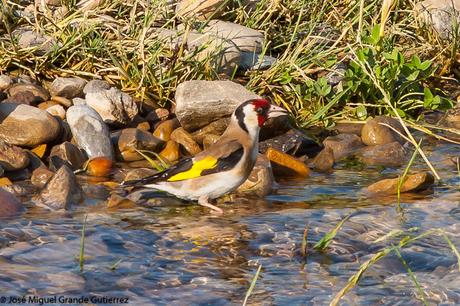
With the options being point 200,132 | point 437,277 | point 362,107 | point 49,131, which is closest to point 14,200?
point 49,131

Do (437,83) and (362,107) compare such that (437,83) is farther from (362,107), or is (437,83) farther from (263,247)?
(263,247)

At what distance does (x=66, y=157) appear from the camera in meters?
7.96

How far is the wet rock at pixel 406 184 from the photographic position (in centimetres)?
748

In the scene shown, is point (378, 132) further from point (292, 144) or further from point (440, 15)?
point (440, 15)

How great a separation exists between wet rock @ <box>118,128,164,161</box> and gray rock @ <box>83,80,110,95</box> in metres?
0.57

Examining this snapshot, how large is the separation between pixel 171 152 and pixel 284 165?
3.01ft

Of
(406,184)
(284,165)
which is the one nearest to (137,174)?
(284,165)

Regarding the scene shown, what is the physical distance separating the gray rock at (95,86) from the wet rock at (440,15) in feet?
10.8

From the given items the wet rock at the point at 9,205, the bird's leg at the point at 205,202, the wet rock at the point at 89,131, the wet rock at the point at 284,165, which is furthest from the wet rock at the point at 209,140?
the wet rock at the point at 9,205

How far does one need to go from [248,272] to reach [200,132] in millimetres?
3067

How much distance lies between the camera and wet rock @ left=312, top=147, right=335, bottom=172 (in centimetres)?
837

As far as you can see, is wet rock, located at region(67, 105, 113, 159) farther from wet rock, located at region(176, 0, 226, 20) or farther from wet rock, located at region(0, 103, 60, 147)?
wet rock, located at region(176, 0, 226, 20)

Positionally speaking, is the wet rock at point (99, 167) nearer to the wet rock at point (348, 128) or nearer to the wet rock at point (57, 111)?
the wet rock at point (57, 111)

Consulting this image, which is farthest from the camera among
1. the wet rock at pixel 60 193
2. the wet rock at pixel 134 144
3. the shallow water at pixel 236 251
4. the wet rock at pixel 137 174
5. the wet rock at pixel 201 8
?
the wet rock at pixel 201 8
